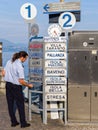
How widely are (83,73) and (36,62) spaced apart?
44.8 inches

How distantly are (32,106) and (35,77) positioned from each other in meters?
1.03

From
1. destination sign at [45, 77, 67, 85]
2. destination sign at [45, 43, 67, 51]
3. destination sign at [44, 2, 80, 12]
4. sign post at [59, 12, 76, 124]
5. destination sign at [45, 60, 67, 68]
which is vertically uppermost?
destination sign at [44, 2, 80, 12]

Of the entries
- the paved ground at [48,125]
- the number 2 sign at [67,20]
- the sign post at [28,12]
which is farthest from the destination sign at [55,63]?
the paved ground at [48,125]

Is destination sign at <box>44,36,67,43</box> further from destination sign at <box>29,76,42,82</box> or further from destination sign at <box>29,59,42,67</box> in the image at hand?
destination sign at <box>29,76,42,82</box>

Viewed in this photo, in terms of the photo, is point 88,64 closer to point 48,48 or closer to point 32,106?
point 48,48

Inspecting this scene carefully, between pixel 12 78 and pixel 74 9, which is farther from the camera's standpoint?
pixel 74 9

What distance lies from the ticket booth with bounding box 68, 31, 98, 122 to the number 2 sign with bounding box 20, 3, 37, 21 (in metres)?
1.09

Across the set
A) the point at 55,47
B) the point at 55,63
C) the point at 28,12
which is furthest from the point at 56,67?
the point at 28,12

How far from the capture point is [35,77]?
1120 centimetres

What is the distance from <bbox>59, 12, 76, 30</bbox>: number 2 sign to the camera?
36.5 ft

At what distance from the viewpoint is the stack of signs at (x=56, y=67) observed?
1080 cm

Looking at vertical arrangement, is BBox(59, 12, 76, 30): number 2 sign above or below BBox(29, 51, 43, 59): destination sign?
above

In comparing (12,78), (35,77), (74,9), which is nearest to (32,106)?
(35,77)

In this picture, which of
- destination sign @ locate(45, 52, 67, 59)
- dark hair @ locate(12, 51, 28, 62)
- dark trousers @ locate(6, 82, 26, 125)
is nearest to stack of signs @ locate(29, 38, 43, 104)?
destination sign @ locate(45, 52, 67, 59)
